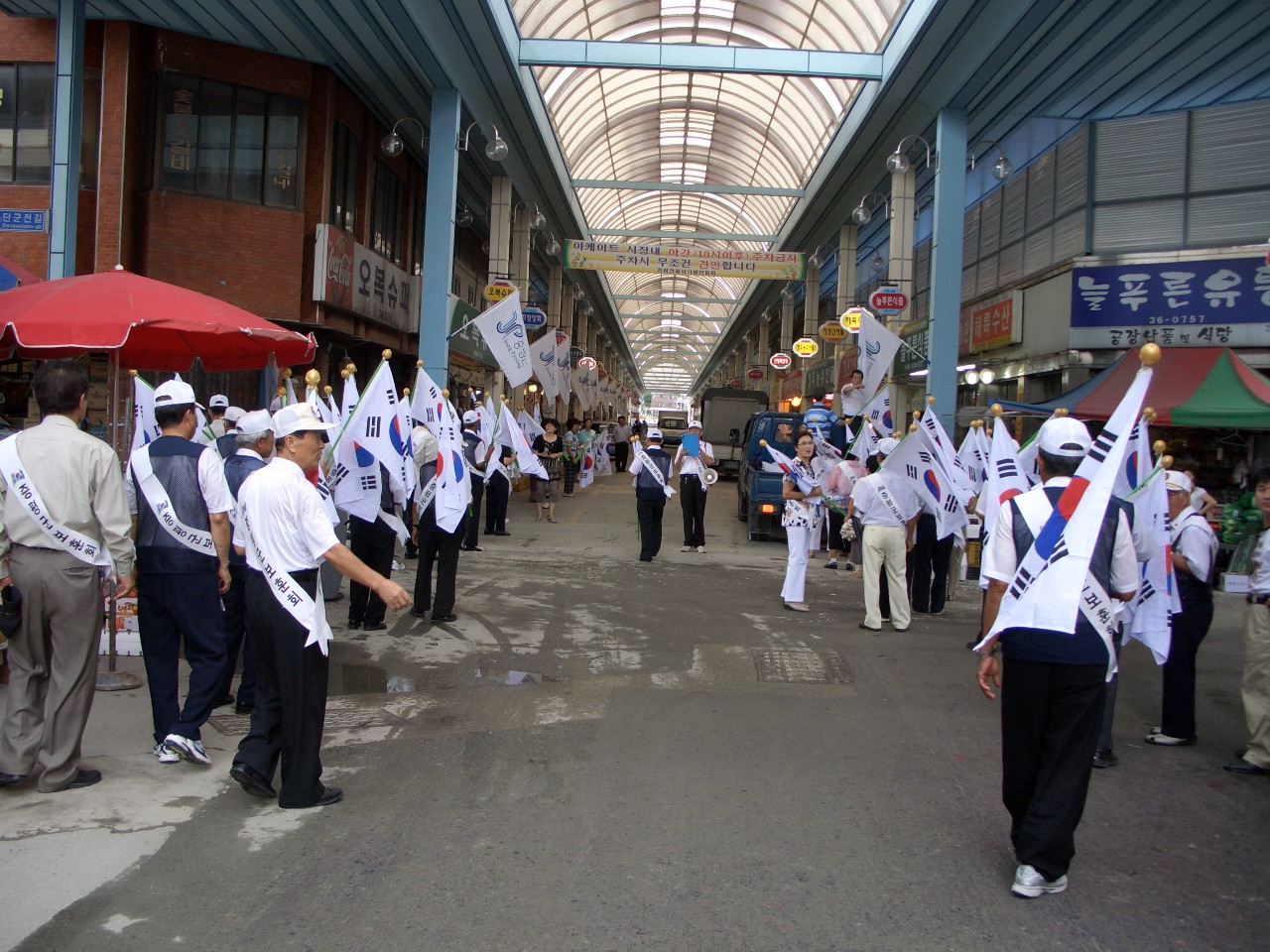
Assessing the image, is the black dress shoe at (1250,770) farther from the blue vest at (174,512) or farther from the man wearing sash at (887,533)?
the blue vest at (174,512)

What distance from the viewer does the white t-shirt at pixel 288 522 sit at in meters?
4.29

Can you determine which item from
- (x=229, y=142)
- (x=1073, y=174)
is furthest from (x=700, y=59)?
(x=229, y=142)

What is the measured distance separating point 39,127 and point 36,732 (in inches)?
534

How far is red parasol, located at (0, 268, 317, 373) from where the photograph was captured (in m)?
6.64

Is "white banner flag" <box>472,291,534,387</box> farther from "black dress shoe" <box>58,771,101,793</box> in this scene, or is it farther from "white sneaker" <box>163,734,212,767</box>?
"black dress shoe" <box>58,771,101,793</box>

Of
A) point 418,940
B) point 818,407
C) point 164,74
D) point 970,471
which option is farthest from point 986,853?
point 164,74

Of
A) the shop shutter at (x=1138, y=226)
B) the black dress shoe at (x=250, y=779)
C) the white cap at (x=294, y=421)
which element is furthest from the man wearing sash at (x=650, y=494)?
the black dress shoe at (x=250, y=779)

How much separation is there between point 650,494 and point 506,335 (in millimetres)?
2973

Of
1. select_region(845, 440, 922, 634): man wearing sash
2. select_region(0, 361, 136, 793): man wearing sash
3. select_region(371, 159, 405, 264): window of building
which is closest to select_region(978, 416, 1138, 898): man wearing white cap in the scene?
select_region(0, 361, 136, 793): man wearing sash

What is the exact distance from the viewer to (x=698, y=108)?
2583cm

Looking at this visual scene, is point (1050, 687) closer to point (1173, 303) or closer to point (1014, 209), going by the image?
point (1173, 303)

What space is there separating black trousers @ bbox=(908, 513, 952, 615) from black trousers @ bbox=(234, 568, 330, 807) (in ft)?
22.0

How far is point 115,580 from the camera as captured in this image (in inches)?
188

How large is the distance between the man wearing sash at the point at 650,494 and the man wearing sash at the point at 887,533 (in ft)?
14.5
